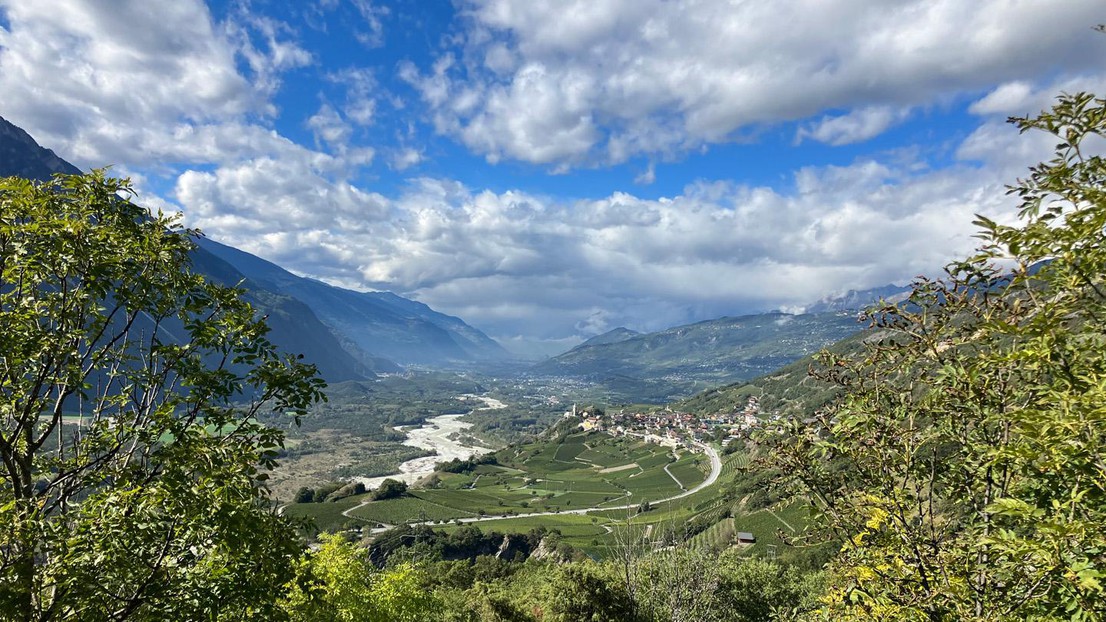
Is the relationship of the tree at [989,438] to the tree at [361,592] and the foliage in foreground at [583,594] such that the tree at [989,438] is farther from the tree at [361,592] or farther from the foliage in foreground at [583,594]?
the tree at [361,592]

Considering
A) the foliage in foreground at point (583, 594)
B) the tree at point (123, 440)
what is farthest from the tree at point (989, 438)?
the foliage in foreground at point (583, 594)

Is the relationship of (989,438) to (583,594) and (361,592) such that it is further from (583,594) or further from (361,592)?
(583,594)

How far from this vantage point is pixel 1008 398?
21.0ft

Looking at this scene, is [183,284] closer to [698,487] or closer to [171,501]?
[171,501]

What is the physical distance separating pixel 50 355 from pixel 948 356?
12.0m

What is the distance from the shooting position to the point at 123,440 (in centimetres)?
695

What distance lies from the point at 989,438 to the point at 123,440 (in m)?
12.0

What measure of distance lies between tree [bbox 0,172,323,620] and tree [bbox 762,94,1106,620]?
7.90 m

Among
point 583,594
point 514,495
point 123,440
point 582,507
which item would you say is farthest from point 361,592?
point 514,495

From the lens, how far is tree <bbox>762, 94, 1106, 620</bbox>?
4.88 metres

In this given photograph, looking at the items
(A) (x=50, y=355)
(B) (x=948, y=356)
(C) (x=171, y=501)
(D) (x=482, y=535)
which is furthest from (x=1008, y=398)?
(D) (x=482, y=535)

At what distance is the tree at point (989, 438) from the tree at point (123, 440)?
790 centimetres

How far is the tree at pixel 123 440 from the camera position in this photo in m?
6.11

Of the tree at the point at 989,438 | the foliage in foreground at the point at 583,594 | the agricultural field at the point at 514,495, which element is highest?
the tree at the point at 989,438
